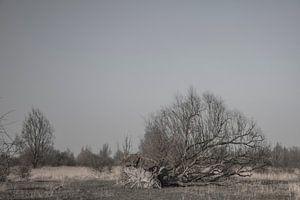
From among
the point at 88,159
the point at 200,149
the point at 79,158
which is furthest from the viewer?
the point at 79,158

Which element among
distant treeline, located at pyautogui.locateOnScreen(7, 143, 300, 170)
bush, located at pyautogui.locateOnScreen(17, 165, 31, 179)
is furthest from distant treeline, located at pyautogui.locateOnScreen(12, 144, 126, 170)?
bush, located at pyautogui.locateOnScreen(17, 165, 31, 179)

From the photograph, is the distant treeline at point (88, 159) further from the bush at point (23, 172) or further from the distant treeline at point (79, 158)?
the bush at point (23, 172)

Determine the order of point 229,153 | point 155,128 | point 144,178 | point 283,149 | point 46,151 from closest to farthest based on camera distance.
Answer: point 144,178 < point 229,153 < point 155,128 < point 46,151 < point 283,149

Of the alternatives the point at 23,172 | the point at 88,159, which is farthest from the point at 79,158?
the point at 23,172

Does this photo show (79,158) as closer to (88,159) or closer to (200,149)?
(88,159)

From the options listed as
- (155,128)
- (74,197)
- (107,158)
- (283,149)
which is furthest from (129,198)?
(283,149)

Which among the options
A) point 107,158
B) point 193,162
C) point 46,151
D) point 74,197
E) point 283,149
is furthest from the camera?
point 283,149

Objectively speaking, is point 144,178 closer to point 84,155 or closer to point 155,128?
point 155,128

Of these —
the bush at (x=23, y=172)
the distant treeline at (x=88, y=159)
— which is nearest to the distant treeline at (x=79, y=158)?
the distant treeline at (x=88, y=159)

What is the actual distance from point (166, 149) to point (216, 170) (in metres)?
4.26

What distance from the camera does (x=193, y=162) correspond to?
23359mm

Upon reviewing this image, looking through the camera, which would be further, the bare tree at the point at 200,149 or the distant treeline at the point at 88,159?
the distant treeline at the point at 88,159

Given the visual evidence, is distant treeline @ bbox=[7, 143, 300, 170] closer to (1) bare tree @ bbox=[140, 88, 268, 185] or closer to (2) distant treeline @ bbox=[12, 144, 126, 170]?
(2) distant treeline @ bbox=[12, 144, 126, 170]

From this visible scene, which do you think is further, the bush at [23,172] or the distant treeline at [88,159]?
the distant treeline at [88,159]
